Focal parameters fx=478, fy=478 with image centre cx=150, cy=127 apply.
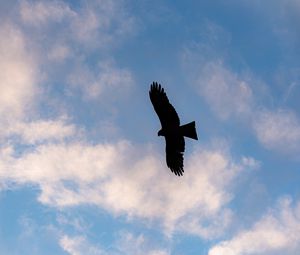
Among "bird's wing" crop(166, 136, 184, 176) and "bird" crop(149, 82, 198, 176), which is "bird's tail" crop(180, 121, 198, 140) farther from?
"bird's wing" crop(166, 136, 184, 176)

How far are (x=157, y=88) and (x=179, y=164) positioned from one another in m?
4.67

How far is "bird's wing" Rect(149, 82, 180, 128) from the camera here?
78.4 feet

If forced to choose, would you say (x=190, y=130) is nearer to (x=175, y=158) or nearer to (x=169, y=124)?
(x=169, y=124)

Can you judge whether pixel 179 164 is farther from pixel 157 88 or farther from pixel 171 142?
pixel 157 88

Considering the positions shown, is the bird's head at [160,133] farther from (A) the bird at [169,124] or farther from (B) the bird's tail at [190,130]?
(B) the bird's tail at [190,130]

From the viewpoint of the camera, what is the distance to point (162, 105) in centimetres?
2400

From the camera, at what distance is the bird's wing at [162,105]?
2391 centimetres

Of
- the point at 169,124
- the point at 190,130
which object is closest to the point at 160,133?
the point at 169,124

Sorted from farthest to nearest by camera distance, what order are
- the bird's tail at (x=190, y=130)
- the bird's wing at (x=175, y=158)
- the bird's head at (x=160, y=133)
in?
1. the bird's wing at (x=175, y=158)
2. the bird's head at (x=160, y=133)
3. the bird's tail at (x=190, y=130)

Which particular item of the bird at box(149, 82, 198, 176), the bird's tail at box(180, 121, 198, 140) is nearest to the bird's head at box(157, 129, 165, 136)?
the bird at box(149, 82, 198, 176)

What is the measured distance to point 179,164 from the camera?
26016 millimetres

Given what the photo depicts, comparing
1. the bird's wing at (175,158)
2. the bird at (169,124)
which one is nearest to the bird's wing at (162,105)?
the bird at (169,124)

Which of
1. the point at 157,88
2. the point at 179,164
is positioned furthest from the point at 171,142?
the point at 157,88

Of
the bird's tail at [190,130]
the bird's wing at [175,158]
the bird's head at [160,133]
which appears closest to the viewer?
the bird's tail at [190,130]
